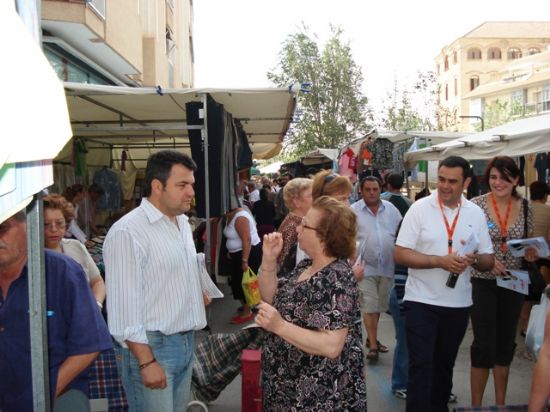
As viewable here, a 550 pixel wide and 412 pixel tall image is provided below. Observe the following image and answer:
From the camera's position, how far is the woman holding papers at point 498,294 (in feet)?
13.8

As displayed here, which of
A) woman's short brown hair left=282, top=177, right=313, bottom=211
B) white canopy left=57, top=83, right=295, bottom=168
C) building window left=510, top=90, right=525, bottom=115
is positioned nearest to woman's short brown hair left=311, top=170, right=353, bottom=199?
woman's short brown hair left=282, top=177, right=313, bottom=211

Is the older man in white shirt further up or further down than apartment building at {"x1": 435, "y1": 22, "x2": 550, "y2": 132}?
further down

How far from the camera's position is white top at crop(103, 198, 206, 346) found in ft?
8.70

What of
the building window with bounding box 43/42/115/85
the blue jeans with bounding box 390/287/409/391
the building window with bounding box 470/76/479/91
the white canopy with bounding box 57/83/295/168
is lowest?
the blue jeans with bounding box 390/287/409/391

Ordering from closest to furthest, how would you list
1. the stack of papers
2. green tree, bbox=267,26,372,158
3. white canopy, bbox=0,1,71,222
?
white canopy, bbox=0,1,71,222, the stack of papers, green tree, bbox=267,26,372,158

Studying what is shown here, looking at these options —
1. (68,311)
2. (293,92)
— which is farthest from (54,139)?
(293,92)

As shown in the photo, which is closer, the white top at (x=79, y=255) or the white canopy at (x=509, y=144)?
the white top at (x=79, y=255)

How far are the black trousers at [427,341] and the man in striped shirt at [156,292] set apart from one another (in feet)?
5.58

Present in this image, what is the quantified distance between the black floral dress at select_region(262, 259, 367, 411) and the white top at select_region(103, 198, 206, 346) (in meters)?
0.54

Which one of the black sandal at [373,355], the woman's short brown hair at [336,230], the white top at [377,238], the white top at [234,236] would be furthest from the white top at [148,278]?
the white top at [234,236]

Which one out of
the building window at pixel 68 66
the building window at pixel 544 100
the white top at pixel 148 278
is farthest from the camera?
the building window at pixel 544 100

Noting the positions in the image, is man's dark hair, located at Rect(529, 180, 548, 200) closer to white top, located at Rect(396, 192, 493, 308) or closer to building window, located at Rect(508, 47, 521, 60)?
white top, located at Rect(396, 192, 493, 308)

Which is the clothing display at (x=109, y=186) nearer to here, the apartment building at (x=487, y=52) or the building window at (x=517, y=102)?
the building window at (x=517, y=102)

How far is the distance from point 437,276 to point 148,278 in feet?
7.06
